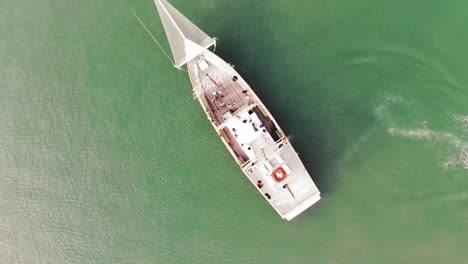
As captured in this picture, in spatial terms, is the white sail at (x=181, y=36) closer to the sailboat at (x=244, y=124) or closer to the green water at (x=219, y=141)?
the sailboat at (x=244, y=124)

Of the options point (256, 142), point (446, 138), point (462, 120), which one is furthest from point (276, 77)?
point (462, 120)

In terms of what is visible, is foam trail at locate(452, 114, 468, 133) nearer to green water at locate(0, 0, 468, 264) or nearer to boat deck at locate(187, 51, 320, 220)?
green water at locate(0, 0, 468, 264)

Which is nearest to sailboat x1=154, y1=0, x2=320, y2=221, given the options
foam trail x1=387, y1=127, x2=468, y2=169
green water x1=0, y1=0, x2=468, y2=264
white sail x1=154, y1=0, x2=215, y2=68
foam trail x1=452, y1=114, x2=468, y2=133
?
white sail x1=154, y1=0, x2=215, y2=68

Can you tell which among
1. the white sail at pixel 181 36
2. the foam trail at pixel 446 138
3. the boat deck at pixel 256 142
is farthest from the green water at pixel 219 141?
the white sail at pixel 181 36

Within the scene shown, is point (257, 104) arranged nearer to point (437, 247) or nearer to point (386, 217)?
point (386, 217)

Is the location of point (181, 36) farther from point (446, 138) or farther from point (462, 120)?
point (462, 120)

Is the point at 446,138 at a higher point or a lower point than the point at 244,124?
lower
